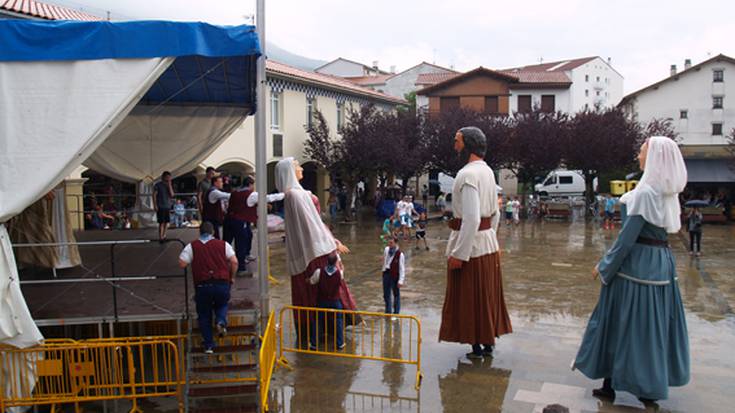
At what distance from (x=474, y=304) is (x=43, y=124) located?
473cm

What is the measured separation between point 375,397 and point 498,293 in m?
1.86

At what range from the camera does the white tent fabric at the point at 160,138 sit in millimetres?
10695

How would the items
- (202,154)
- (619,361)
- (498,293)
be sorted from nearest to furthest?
(619,361) → (498,293) → (202,154)

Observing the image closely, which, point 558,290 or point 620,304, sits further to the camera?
point 558,290

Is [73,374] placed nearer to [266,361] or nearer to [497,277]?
[266,361]

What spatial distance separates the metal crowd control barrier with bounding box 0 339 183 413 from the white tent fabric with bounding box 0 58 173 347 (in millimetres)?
325

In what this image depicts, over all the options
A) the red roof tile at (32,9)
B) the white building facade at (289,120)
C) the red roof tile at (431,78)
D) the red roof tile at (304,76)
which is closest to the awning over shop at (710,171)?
the red roof tile at (304,76)

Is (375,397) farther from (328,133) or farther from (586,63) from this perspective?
(586,63)

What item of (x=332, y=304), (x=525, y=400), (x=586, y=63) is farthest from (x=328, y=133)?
(x=586, y=63)

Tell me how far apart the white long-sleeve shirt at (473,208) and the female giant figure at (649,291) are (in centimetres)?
135

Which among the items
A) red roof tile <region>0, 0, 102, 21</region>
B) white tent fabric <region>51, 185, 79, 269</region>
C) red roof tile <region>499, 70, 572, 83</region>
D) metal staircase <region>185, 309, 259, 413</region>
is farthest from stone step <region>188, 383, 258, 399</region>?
red roof tile <region>499, 70, 572, 83</region>

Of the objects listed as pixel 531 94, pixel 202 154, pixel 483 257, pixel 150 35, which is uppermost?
pixel 531 94

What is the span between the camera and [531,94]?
41.7 m

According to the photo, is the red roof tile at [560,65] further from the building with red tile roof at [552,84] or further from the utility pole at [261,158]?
the utility pole at [261,158]
